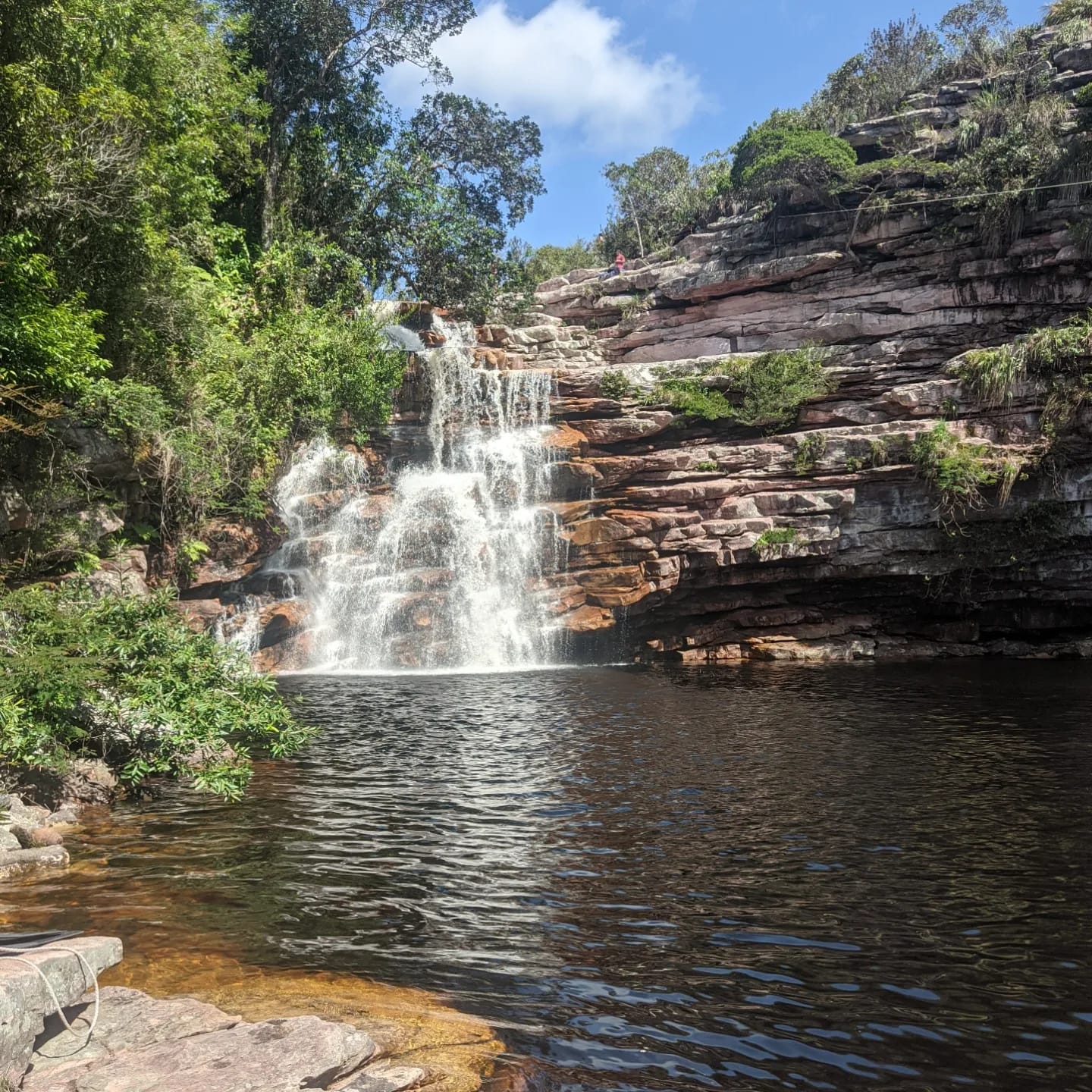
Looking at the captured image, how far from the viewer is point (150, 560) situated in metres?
22.0

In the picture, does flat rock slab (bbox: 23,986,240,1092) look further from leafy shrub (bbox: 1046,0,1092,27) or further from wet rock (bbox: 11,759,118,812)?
leafy shrub (bbox: 1046,0,1092,27)

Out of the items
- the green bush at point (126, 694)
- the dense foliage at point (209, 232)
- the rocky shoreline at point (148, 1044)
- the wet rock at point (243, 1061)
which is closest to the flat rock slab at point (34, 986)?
the rocky shoreline at point (148, 1044)

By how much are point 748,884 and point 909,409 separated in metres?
23.2

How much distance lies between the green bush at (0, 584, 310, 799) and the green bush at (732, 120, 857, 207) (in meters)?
34.9

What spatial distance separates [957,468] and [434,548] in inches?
677

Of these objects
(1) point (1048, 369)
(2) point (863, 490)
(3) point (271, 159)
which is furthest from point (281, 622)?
(1) point (1048, 369)

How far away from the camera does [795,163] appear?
38.0 meters

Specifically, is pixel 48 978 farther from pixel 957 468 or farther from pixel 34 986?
pixel 957 468

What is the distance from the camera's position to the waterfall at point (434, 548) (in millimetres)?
27359

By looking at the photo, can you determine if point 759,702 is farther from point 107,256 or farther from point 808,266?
point 808,266

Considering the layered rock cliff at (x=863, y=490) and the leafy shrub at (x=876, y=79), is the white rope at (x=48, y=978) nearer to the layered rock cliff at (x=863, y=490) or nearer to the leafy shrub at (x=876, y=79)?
the layered rock cliff at (x=863, y=490)

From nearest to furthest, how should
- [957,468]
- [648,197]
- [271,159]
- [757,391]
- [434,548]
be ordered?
[957,468], [434,548], [757,391], [271,159], [648,197]

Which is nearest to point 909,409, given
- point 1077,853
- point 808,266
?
point 808,266

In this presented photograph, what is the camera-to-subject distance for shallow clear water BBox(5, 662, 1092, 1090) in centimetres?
531
